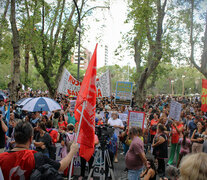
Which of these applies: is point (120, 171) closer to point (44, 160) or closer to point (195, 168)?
point (44, 160)

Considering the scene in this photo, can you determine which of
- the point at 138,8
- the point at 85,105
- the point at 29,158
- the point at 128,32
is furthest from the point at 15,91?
the point at 29,158

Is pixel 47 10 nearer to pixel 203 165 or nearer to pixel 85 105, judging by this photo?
pixel 85 105

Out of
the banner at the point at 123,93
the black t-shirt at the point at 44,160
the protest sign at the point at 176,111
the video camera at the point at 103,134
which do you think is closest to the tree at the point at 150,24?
the banner at the point at 123,93

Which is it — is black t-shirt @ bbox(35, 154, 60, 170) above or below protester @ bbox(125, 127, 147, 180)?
above

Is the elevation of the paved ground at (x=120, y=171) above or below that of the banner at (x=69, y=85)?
below

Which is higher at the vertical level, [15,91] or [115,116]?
[15,91]

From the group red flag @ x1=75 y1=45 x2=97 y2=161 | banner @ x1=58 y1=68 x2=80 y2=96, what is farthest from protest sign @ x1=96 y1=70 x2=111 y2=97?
red flag @ x1=75 y1=45 x2=97 y2=161

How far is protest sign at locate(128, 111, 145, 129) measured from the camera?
731cm

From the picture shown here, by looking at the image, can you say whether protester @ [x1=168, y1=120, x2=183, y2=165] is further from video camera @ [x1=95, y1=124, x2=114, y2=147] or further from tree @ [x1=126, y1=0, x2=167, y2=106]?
tree @ [x1=126, y1=0, x2=167, y2=106]

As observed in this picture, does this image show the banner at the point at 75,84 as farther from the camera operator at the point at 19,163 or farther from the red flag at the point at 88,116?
the camera operator at the point at 19,163

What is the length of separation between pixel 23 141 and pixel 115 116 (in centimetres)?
547

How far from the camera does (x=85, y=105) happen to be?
122 inches

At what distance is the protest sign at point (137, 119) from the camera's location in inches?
288

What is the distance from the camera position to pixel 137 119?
7.34m
